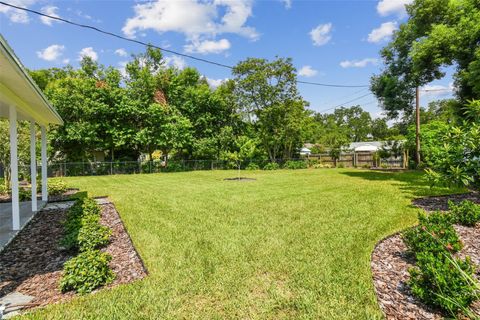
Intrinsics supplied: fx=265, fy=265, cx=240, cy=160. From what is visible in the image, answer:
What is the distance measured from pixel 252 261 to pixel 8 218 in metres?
5.90

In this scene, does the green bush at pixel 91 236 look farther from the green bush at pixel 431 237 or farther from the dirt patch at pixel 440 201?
the dirt patch at pixel 440 201

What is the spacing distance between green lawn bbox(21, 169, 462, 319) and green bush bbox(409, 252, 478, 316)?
46 centimetres

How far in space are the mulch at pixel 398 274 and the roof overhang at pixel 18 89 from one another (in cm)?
453

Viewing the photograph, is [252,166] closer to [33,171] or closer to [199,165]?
[199,165]

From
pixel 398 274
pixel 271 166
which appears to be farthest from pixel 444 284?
pixel 271 166

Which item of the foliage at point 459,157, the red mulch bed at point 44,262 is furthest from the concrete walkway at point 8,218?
the foliage at point 459,157

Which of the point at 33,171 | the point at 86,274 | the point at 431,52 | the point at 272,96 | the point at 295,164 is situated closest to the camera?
the point at 86,274

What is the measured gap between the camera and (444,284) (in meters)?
2.33

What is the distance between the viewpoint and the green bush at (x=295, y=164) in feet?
73.2

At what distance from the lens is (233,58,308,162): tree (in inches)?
839

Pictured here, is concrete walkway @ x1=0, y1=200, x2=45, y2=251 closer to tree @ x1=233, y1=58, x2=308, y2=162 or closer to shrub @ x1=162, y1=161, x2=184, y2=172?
shrub @ x1=162, y1=161, x2=184, y2=172

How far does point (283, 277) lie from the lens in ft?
10.1

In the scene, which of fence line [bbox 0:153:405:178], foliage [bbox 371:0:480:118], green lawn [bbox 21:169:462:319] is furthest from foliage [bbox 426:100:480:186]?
fence line [bbox 0:153:405:178]

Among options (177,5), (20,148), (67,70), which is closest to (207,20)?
(177,5)
